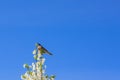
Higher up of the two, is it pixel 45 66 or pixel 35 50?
pixel 35 50

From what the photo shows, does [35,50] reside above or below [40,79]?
above

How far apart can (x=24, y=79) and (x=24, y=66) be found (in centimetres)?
84

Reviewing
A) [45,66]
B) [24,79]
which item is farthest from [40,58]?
[24,79]

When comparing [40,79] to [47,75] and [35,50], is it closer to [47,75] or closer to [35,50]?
[47,75]

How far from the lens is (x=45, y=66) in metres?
17.9

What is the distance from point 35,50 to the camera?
18.4m

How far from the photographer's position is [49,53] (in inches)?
690

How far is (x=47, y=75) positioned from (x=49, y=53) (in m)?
1.52

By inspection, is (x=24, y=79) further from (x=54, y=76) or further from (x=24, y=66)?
(x=54, y=76)

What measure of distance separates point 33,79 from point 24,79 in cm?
83

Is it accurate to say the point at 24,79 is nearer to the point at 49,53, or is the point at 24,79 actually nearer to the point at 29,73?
the point at 29,73

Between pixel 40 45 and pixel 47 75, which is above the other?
pixel 40 45

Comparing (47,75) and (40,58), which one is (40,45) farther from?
(47,75)

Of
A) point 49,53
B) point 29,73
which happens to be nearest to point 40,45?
point 49,53
